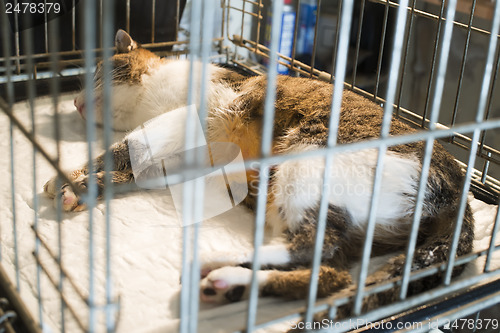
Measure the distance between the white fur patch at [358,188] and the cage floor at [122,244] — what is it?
201 millimetres

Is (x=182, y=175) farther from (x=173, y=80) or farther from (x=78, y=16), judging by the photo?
(x=78, y=16)

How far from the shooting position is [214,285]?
1.29 metres

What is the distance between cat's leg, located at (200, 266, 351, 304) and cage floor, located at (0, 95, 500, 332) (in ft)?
0.10

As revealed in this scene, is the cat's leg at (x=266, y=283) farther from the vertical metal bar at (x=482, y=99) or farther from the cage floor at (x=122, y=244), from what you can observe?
the vertical metal bar at (x=482, y=99)

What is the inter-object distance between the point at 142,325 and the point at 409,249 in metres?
0.57

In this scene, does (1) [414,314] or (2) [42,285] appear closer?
(1) [414,314]

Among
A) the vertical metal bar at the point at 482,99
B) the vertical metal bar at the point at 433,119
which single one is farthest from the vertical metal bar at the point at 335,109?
the vertical metal bar at the point at 482,99

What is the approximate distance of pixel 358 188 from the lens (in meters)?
1.43

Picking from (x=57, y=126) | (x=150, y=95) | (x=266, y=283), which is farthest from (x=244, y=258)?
(x=150, y=95)

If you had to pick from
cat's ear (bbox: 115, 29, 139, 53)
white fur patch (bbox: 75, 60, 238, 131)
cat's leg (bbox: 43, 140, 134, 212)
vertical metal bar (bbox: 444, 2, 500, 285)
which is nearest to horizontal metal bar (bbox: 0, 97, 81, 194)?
cat's leg (bbox: 43, 140, 134, 212)

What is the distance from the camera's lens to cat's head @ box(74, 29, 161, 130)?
2168 millimetres

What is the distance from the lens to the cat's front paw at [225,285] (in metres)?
1.29

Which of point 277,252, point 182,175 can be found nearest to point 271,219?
point 277,252

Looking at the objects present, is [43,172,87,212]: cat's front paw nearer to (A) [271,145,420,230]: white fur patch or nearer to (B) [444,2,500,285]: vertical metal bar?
A: (A) [271,145,420,230]: white fur patch
